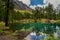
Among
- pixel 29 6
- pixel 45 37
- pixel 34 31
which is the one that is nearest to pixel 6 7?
pixel 29 6

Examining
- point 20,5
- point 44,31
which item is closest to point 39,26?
point 44,31

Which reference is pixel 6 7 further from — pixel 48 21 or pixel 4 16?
pixel 48 21

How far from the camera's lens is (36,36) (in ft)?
7.32

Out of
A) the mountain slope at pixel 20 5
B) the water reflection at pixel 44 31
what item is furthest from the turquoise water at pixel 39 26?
the mountain slope at pixel 20 5

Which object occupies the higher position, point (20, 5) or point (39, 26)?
point (20, 5)

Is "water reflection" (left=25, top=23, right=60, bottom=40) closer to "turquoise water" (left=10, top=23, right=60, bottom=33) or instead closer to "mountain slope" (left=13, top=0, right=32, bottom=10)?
"turquoise water" (left=10, top=23, right=60, bottom=33)

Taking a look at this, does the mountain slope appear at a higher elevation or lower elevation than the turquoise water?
higher

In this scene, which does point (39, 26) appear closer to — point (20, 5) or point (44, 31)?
point (44, 31)

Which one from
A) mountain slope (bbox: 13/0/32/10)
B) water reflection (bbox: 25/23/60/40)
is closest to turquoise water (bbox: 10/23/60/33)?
water reflection (bbox: 25/23/60/40)

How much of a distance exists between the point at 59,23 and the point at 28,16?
1.24 ft

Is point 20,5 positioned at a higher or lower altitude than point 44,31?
higher

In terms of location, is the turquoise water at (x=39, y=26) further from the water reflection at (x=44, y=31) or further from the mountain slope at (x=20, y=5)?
the mountain slope at (x=20, y=5)

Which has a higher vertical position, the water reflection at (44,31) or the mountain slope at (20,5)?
the mountain slope at (20,5)

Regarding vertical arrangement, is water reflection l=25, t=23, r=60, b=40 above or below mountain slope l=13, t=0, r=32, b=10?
below
